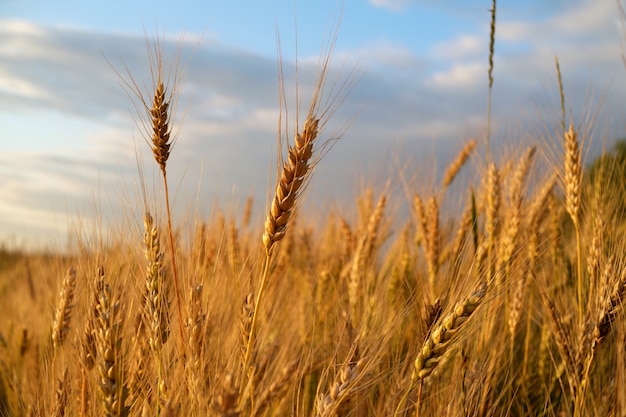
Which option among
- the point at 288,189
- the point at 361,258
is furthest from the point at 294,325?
the point at 288,189

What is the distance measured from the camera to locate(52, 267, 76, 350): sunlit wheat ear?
2381 millimetres

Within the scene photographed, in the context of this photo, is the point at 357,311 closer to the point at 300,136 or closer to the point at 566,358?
the point at 566,358

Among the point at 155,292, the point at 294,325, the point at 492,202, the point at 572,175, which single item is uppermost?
the point at 572,175

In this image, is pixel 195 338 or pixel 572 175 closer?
pixel 195 338

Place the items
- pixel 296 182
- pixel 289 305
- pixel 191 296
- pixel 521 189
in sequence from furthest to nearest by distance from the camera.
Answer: pixel 289 305
pixel 521 189
pixel 191 296
pixel 296 182

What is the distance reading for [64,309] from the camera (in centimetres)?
241

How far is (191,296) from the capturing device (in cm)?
182

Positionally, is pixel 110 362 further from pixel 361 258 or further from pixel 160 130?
pixel 361 258

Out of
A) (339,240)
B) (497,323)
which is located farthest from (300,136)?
(339,240)

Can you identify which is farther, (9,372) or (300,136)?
(9,372)

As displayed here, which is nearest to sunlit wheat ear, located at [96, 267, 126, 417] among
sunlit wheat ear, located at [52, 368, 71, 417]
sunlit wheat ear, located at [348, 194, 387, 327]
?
sunlit wheat ear, located at [52, 368, 71, 417]

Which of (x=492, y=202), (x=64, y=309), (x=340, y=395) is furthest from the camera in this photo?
(x=492, y=202)

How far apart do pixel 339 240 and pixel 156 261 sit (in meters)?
3.23

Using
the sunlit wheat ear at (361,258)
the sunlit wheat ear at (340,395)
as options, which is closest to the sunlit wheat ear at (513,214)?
the sunlit wheat ear at (361,258)
